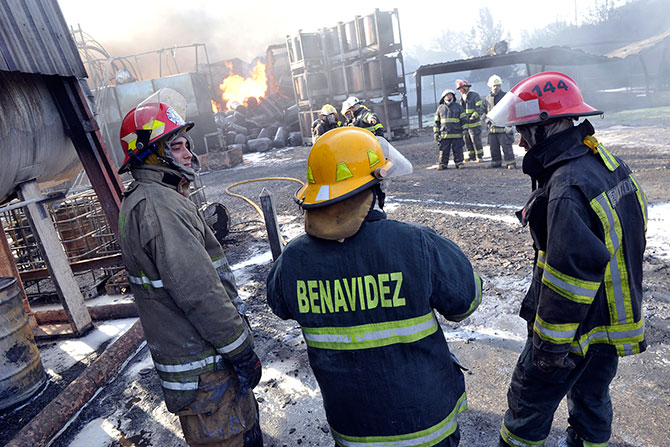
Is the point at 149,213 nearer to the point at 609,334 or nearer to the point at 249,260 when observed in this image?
the point at 609,334

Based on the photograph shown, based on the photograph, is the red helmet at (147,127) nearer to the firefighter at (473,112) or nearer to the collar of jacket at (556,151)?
the collar of jacket at (556,151)

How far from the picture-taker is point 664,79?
18.6 m

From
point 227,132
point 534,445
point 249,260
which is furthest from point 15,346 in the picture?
point 227,132

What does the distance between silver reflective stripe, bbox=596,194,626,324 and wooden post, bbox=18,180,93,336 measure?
4.62 metres

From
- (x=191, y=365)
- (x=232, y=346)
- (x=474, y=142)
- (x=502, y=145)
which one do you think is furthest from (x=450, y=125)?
(x=191, y=365)

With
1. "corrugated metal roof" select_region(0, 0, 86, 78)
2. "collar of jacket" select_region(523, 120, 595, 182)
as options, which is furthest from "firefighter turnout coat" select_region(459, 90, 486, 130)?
"collar of jacket" select_region(523, 120, 595, 182)

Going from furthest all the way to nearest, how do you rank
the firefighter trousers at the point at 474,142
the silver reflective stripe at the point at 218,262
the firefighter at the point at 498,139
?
the firefighter trousers at the point at 474,142 < the firefighter at the point at 498,139 < the silver reflective stripe at the point at 218,262

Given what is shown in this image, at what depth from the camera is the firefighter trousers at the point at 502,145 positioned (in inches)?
351

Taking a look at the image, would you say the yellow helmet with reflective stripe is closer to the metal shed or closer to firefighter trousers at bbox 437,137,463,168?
firefighter trousers at bbox 437,137,463,168

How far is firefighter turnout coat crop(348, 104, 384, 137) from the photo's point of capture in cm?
843

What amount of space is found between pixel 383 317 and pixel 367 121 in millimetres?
7535

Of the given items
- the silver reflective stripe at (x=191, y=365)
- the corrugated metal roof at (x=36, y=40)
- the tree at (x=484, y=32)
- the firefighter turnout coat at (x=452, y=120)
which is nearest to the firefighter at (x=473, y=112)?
the firefighter turnout coat at (x=452, y=120)

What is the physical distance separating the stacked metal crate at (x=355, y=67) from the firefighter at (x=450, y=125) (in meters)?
5.53

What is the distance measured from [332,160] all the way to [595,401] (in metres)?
1.81
